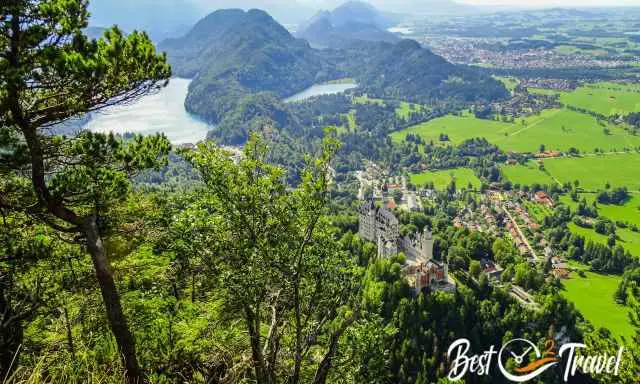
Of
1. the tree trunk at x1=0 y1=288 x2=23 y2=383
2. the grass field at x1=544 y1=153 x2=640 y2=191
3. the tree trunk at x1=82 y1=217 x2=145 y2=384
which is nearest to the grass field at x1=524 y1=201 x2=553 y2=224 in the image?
the grass field at x1=544 y1=153 x2=640 y2=191

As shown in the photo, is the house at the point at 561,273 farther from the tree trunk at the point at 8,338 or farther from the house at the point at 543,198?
the tree trunk at the point at 8,338

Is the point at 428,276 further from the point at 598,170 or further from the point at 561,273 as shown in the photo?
the point at 598,170

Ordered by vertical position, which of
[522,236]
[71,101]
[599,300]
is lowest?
[599,300]

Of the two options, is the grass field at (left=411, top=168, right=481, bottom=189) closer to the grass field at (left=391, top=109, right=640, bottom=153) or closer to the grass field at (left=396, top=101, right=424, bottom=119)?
the grass field at (left=391, top=109, right=640, bottom=153)

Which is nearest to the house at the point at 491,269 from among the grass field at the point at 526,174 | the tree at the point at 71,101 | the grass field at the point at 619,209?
the tree at the point at 71,101

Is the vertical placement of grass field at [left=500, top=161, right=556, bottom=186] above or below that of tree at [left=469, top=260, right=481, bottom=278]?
below

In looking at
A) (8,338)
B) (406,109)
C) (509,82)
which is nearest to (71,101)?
(8,338)
